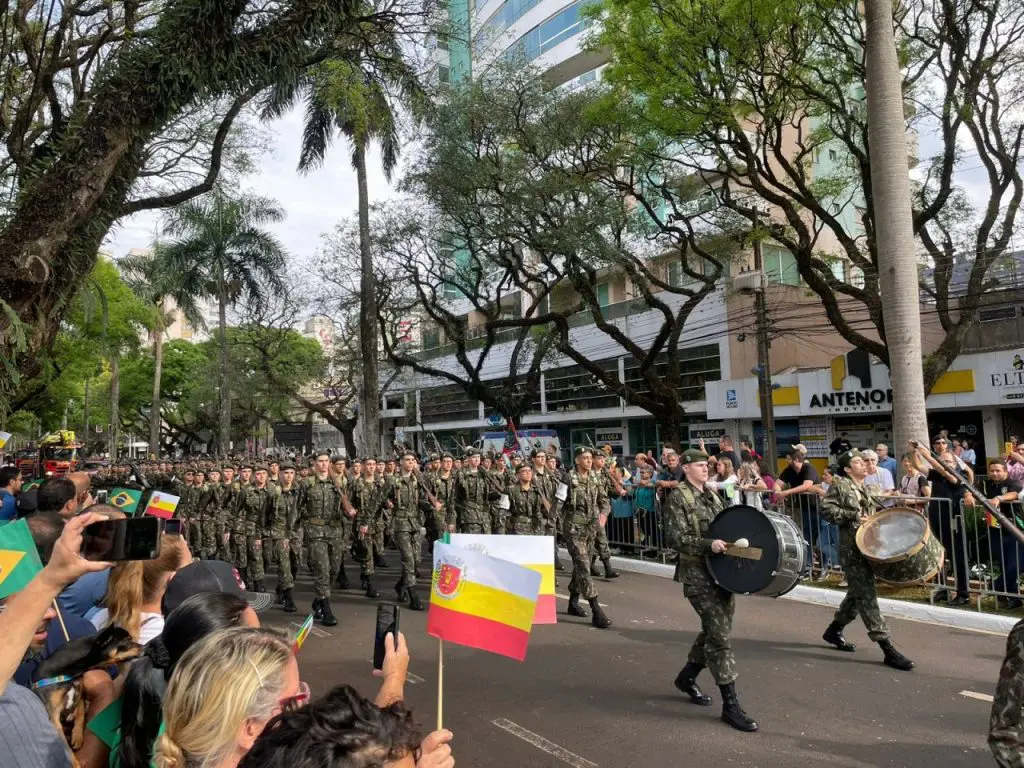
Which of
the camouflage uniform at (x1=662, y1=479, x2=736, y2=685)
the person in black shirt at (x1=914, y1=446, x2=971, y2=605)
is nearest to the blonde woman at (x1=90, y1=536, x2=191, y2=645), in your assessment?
the camouflage uniform at (x1=662, y1=479, x2=736, y2=685)

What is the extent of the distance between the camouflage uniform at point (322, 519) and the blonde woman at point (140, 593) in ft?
19.7

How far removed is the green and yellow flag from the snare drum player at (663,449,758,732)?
4159mm

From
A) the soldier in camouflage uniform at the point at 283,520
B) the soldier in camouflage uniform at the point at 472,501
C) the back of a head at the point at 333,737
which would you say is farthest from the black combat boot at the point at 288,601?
the back of a head at the point at 333,737

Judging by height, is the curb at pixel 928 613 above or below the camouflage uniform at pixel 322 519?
below

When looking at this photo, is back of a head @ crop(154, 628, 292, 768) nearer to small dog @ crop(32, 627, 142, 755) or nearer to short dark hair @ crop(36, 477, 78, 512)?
small dog @ crop(32, 627, 142, 755)

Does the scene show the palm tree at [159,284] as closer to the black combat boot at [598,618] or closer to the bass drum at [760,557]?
the black combat boot at [598,618]

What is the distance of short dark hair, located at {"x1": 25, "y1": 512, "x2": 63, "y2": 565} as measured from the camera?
407 centimetres

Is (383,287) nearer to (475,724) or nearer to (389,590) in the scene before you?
(389,590)

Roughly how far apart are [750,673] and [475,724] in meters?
2.39

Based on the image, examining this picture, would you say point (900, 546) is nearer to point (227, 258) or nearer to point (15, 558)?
point (15, 558)

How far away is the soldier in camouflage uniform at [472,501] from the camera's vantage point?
445 inches

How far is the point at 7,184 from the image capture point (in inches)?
364

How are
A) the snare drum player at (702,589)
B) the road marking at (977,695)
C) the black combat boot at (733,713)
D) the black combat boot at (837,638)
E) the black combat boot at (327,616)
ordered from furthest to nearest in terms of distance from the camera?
1. the black combat boot at (327,616)
2. the black combat boot at (837,638)
3. the road marking at (977,695)
4. the snare drum player at (702,589)
5. the black combat boot at (733,713)

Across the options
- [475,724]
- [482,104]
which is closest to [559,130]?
[482,104]
